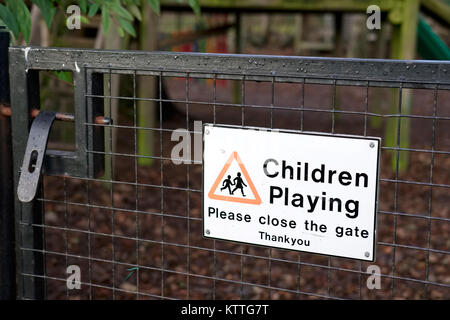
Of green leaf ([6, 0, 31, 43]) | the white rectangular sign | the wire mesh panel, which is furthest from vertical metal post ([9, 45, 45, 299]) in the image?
the white rectangular sign

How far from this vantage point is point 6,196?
2604 millimetres

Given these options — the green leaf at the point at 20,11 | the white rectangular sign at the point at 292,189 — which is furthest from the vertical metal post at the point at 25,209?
the white rectangular sign at the point at 292,189

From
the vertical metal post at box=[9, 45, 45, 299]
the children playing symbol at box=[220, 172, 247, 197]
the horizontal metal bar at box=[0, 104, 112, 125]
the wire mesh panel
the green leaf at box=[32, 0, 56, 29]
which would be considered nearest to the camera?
the wire mesh panel

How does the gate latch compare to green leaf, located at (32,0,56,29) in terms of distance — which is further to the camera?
green leaf, located at (32,0,56,29)

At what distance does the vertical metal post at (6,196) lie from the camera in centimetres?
254

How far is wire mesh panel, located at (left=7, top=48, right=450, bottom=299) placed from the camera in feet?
6.86

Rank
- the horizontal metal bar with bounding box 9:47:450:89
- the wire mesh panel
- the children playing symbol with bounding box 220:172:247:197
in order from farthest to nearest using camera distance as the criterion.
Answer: the children playing symbol with bounding box 220:172:247:197 → the wire mesh panel → the horizontal metal bar with bounding box 9:47:450:89

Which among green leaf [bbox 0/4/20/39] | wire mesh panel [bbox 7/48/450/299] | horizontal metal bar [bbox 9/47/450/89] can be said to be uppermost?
green leaf [bbox 0/4/20/39]

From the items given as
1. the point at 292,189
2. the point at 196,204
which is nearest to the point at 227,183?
the point at 292,189

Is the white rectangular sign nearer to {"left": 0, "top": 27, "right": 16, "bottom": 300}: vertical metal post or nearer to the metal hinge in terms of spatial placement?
the metal hinge

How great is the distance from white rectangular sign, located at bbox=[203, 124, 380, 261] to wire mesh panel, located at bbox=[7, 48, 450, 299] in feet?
0.22
